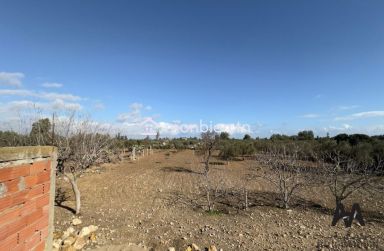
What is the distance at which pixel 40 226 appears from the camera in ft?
8.57

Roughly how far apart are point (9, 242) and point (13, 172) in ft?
1.89

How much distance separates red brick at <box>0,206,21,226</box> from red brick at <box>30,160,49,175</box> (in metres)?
A: 0.34

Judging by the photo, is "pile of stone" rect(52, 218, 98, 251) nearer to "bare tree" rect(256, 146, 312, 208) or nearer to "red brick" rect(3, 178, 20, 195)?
"red brick" rect(3, 178, 20, 195)

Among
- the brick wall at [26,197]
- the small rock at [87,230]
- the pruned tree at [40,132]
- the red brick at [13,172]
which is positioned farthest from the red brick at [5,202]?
the pruned tree at [40,132]

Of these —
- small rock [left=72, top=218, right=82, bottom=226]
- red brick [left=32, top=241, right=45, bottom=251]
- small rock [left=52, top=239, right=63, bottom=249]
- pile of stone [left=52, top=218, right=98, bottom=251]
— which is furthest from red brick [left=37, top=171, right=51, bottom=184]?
small rock [left=72, top=218, right=82, bottom=226]

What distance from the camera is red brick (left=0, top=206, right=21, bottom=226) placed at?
2082mm

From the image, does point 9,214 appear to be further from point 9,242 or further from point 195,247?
point 195,247

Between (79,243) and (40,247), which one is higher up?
(40,247)

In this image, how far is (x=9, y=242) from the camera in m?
2.16

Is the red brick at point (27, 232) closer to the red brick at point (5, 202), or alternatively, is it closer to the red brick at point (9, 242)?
the red brick at point (9, 242)

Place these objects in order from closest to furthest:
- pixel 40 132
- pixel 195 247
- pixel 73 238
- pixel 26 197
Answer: pixel 26 197 → pixel 195 247 → pixel 73 238 → pixel 40 132

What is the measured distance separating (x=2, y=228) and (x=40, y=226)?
0.56 metres

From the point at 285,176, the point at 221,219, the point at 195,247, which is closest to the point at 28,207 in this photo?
the point at 195,247

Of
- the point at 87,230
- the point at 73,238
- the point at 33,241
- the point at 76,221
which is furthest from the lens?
the point at 76,221
